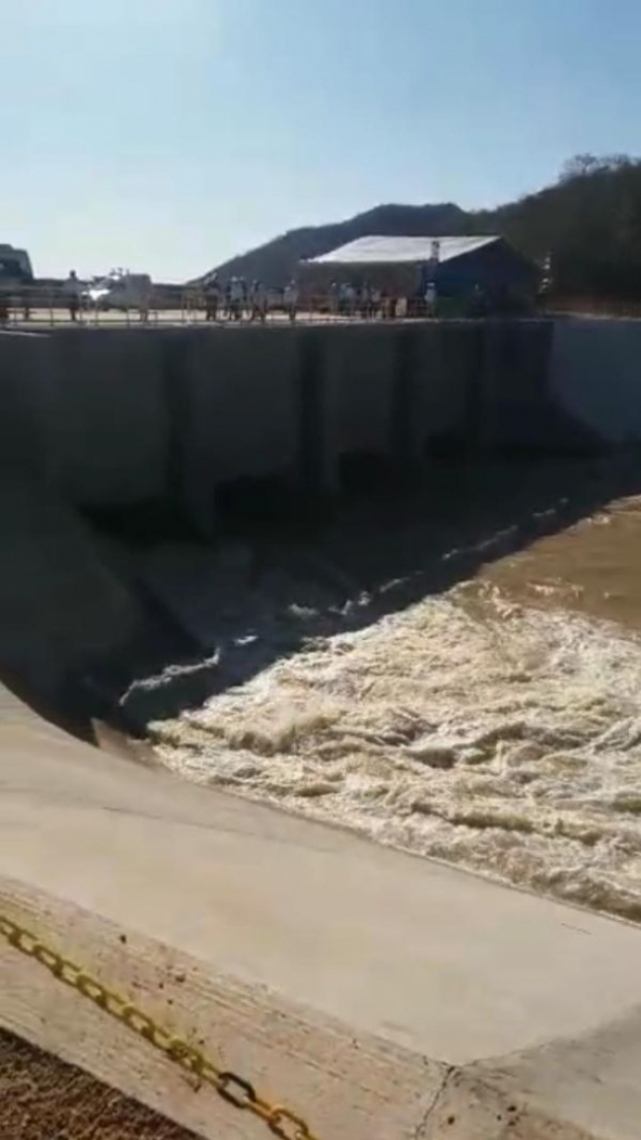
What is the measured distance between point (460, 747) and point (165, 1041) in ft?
26.7

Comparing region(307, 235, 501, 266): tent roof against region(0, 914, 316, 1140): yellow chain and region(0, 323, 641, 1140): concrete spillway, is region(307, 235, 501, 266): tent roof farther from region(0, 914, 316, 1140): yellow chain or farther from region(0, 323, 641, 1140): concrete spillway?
region(0, 914, 316, 1140): yellow chain

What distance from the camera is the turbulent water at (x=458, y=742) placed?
10219 millimetres

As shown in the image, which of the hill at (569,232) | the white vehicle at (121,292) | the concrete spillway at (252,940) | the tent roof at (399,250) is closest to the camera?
the concrete spillway at (252,940)

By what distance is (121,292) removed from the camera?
2898 centimetres

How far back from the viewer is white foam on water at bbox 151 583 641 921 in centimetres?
1019

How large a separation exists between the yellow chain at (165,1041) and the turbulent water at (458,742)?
5.34 m

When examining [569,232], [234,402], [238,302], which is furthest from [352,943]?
[569,232]

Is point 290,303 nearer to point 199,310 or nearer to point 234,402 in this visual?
point 199,310

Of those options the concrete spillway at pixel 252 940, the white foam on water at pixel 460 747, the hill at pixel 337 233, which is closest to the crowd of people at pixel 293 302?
the concrete spillway at pixel 252 940

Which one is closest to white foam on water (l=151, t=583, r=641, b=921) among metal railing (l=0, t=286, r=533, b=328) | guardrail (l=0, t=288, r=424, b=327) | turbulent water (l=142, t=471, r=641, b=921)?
turbulent water (l=142, t=471, r=641, b=921)

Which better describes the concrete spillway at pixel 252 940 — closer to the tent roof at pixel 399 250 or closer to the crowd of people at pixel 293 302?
the crowd of people at pixel 293 302

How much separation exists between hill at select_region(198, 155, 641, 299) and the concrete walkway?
55775 mm

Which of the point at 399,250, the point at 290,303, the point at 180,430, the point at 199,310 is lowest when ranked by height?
the point at 180,430

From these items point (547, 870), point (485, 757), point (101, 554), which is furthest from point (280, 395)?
point (547, 870)
